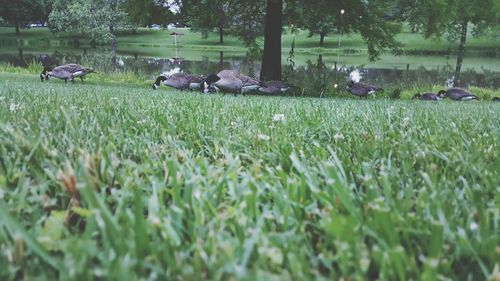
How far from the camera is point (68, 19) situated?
51.4 m

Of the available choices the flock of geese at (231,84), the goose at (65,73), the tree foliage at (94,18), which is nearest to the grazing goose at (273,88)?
the flock of geese at (231,84)

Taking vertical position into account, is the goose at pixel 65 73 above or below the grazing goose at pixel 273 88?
above

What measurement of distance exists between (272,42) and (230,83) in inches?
142

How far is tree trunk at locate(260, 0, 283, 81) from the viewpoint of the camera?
14.4 meters

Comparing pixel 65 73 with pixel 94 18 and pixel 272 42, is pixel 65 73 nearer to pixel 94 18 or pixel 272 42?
pixel 272 42

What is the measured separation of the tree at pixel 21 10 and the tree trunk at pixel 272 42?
5477cm

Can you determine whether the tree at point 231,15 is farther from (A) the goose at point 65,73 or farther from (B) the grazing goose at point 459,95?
(B) the grazing goose at point 459,95

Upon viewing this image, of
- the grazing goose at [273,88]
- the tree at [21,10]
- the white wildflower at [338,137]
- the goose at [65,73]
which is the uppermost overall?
the tree at [21,10]

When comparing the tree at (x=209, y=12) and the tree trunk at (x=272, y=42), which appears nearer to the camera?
the tree at (x=209, y=12)

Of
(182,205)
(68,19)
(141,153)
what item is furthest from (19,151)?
(68,19)

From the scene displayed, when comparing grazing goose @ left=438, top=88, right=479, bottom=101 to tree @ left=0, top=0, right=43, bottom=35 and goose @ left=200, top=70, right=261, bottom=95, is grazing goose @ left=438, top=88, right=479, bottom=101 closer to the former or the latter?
goose @ left=200, top=70, right=261, bottom=95

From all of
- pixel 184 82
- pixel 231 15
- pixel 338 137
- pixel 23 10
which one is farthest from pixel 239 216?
pixel 23 10

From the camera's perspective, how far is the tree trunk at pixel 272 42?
14352mm

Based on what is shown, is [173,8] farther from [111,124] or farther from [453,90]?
[111,124]
